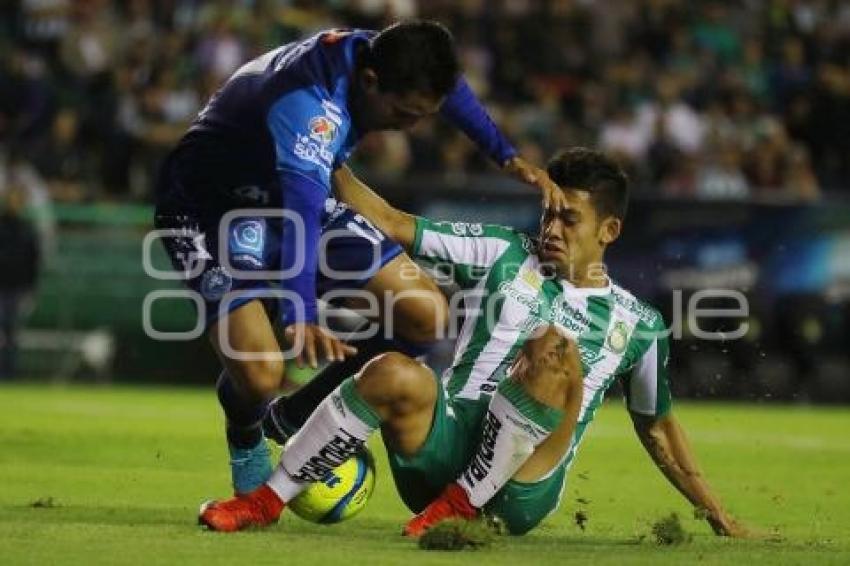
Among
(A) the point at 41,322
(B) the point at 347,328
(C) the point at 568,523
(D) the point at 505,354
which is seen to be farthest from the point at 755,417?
(D) the point at 505,354

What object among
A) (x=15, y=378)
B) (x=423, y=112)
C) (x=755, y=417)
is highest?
(x=423, y=112)

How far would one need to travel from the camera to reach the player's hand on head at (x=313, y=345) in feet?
20.9

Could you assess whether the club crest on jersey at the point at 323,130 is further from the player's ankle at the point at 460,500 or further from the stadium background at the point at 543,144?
the stadium background at the point at 543,144

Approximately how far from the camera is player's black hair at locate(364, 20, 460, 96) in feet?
23.5

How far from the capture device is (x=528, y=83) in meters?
20.4

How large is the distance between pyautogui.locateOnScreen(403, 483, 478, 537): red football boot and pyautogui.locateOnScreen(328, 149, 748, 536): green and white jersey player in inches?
0.4

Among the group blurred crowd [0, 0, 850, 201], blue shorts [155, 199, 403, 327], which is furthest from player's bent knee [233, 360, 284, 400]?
blurred crowd [0, 0, 850, 201]

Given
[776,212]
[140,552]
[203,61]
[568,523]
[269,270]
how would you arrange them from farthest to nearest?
[203,61], [776,212], [568,523], [269,270], [140,552]

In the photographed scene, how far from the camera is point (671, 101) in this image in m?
19.7

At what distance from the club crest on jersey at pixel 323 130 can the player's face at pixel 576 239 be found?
3.25ft

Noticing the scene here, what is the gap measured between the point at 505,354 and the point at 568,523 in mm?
1302

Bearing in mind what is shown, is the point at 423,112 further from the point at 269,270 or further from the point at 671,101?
the point at 671,101

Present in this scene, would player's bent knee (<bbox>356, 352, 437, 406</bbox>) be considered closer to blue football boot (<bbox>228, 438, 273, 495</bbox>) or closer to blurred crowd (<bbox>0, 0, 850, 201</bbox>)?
blue football boot (<bbox>228, 438, 273, 495</bbox>)

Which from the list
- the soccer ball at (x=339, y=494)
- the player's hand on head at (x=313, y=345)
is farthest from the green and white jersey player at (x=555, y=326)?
the player's hand on head at (x=313, y=345)
